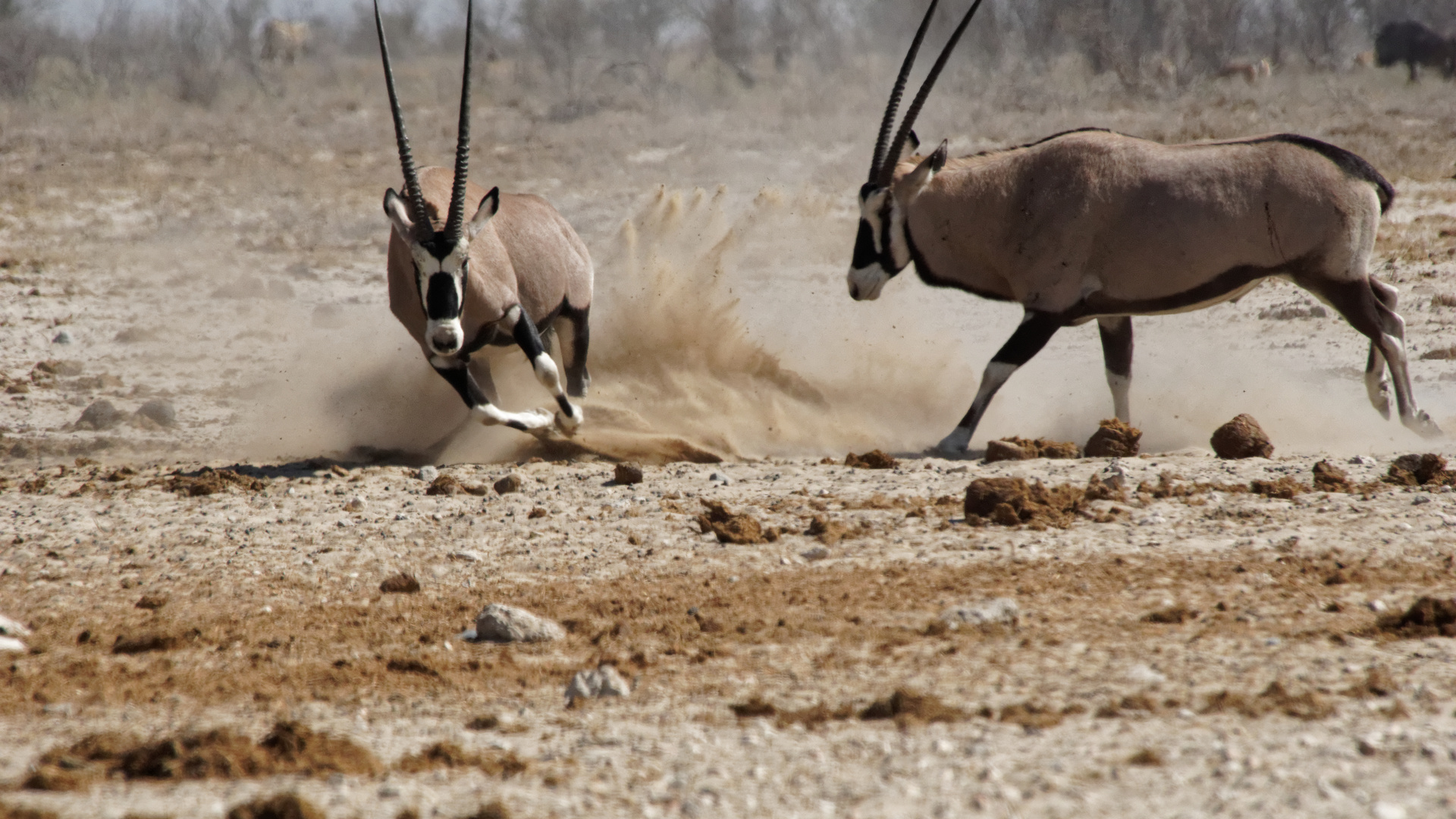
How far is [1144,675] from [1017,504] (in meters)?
2.34

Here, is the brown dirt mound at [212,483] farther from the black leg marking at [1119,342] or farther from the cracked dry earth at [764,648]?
the black leg marking at [1119,342]

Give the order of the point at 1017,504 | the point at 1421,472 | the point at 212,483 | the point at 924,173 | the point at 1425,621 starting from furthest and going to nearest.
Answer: the point at 924,173
the point at 212,483
the point at 1421,472
the point at 1017,504
the point at 1425,621

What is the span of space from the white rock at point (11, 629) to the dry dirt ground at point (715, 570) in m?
0.14

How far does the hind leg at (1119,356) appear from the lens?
32.5ft

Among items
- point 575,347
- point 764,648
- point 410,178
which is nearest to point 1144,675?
point 764,648

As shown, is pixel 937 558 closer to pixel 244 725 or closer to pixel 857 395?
pixel 244 725

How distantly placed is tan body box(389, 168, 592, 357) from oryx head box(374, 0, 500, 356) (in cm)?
12

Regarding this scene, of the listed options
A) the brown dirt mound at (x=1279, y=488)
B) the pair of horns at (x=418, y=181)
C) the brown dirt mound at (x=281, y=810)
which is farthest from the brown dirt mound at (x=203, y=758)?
the pair of horns at (x=418, y=181)

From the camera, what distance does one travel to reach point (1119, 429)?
8805 millimetres

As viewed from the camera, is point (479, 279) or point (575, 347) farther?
point (575, 347)

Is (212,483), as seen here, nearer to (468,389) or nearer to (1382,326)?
(468,389)

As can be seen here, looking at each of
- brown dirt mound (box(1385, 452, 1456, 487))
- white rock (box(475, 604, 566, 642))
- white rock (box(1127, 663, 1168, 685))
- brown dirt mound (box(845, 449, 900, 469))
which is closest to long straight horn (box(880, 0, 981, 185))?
brown dirt mound (box(845, 449, 900, 469))

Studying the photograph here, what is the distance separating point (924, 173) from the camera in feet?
31.9

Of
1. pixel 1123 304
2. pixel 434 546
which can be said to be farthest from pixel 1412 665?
pixel 1123 304
